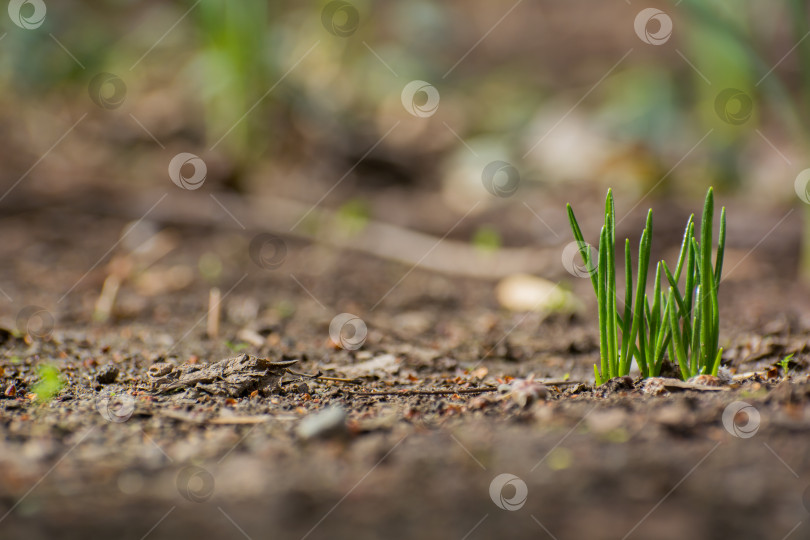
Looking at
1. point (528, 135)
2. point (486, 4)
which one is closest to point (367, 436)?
point (528, 135)

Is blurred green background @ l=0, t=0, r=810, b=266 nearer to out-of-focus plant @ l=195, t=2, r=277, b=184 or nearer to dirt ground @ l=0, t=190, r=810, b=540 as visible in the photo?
out-of-focus plant @ l=195, t=2, r=277, b=184

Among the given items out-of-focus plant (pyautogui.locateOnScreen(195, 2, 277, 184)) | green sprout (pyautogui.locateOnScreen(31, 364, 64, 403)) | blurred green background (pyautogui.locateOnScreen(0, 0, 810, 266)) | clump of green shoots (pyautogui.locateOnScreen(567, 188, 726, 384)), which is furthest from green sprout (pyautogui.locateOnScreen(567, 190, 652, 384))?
out-of-focus plant (pyautogui.locateOnScreen(195, 2, 277, 184))

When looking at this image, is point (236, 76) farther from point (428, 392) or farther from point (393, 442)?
point (393, 442)

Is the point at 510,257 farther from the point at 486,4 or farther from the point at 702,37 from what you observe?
the point at 486,4

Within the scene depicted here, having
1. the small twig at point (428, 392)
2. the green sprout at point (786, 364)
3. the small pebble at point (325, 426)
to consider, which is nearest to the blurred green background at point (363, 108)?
the green sprout at point (786, 364)

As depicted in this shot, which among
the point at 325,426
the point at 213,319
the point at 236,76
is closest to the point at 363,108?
the point at 236,76

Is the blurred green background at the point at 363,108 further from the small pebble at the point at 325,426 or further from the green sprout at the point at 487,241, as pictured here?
the small pebble at the point at 325,426

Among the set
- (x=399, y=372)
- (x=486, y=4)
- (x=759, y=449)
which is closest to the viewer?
(x=759, y=449)
